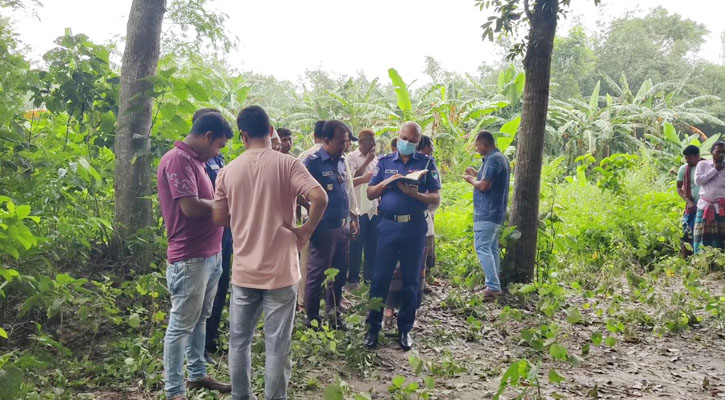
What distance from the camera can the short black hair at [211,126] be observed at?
10.8ft

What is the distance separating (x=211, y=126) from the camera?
11.0 feet

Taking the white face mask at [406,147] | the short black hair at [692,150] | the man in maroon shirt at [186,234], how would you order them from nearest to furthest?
1. the man in maroon shirt at [186,234]
2. the white face mask at [406,147]
3. the short black hair at [692,150]

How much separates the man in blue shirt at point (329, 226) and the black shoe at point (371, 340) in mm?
299

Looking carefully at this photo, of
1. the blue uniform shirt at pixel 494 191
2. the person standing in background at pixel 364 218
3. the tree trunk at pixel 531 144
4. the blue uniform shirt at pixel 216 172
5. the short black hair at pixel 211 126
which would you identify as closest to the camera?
the short black hair at pixel 211 126

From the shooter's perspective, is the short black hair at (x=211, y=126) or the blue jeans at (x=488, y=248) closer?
the short black hair at (x=211, y=126)

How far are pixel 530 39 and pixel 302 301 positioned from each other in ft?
12.8

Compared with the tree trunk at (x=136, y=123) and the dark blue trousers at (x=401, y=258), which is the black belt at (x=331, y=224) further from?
the tree trunk at (x=136, y=123)

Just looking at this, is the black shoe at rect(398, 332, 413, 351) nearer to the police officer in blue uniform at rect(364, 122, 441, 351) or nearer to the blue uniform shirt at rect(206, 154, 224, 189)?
the police officer in blue uniform at rect(364, 122, 441, 351)

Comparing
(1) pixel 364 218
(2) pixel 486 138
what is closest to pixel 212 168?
(1) pixel 364 218

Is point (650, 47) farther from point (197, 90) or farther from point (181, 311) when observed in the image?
point (181, 311)

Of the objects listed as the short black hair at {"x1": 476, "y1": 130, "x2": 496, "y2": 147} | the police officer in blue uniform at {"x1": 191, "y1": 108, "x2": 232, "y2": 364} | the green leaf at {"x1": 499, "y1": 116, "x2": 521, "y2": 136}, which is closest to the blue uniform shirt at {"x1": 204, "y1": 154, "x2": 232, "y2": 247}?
the police officer in blue uniform at {"x1": 191, "y1": 108, "x2": 232, "y2": 364}

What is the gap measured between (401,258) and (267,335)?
1749 mm

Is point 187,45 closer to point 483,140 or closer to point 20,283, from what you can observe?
point 483,140

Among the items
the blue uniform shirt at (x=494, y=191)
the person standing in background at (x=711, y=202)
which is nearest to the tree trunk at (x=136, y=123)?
the blue uniform shirt at (x=494, y=191)
